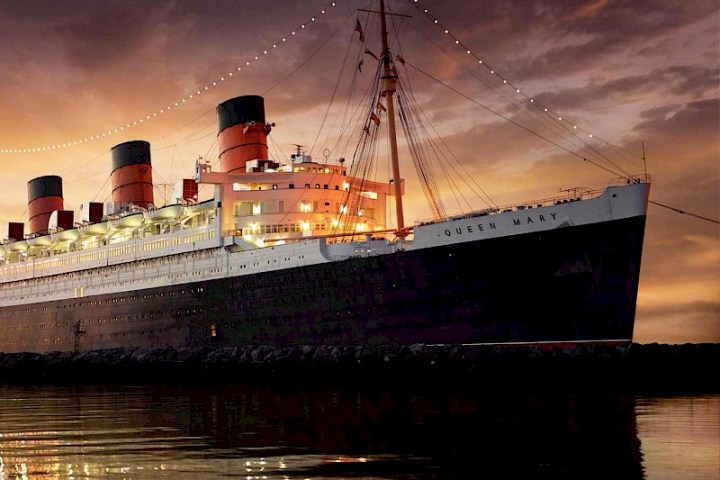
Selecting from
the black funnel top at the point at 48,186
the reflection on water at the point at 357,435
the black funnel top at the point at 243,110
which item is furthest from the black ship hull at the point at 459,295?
the black funnel top at the point at 48,186

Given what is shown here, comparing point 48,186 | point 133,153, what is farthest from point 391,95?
point 48,186

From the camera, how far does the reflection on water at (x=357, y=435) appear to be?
516 inches

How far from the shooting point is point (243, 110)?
4591cm

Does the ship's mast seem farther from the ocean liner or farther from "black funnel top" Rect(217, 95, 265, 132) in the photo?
"black funnel top" Rect(217, 95, 265, 132)

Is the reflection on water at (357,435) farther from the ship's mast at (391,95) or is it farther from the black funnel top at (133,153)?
the black funnel top at (133,153)

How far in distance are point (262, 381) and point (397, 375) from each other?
5.38 m

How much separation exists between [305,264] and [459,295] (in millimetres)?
7809

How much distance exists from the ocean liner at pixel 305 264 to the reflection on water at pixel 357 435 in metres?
6.80

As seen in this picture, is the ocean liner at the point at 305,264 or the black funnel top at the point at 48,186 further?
the black funnel top at the point at 48,186

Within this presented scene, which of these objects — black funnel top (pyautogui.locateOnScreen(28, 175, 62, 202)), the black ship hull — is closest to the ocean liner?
the black ship hull

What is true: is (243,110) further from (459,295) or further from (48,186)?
(48,186)

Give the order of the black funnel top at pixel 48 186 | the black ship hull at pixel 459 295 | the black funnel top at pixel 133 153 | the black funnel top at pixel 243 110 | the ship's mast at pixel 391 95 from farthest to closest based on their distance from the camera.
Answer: the black funnel top at pixel 48 186 < the black funnel top at pixel 133 153 < the black funnel top at pixel 243 110 < the ship's mast at pixel 391 95 < the black ship hull at pixel 459 295

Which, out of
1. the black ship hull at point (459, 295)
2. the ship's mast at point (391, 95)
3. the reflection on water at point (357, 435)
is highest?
the ship's mast at point (391, 95)

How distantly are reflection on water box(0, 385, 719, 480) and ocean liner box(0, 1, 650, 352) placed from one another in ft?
22.3
